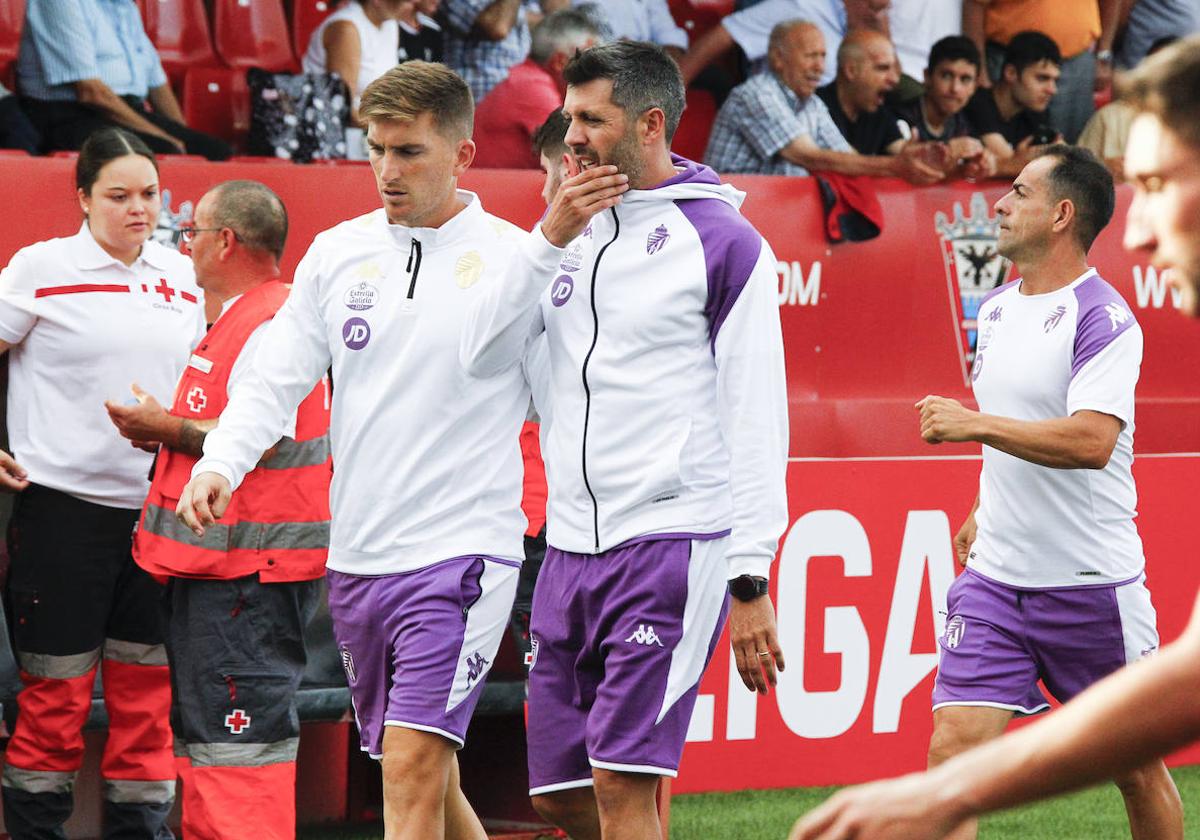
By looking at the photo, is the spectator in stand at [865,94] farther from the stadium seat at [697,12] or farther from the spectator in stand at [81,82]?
the spectator in stand at [81,82]

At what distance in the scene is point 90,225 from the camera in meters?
5.41

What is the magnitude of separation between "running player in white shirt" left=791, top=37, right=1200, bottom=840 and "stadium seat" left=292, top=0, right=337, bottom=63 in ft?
24.7

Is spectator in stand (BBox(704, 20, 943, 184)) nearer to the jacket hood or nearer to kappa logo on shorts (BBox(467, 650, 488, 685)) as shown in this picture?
the jacket hood

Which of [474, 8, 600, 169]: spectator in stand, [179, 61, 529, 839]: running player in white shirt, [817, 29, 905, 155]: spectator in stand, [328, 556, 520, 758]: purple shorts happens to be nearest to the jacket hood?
[179, 61, 529, 839]: running player in white shirt

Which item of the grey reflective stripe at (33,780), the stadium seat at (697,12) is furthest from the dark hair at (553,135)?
the stadium seat at (697,12)

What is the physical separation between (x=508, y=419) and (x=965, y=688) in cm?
150

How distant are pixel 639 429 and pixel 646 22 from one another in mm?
5942

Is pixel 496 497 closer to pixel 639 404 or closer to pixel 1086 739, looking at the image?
pixel 639 404

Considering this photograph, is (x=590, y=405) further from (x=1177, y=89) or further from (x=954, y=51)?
(x=954, y=51)

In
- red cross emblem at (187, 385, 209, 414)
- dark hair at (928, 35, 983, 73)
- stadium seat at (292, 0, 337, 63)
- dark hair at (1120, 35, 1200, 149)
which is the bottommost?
red cross emblem at (187, 385, 209, 414)

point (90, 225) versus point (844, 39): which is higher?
point (844, 39)

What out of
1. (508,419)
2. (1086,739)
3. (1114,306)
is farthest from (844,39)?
(1086,739)

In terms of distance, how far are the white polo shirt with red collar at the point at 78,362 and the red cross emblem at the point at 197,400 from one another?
540 millimetres

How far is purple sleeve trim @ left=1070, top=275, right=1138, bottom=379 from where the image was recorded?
464cm
